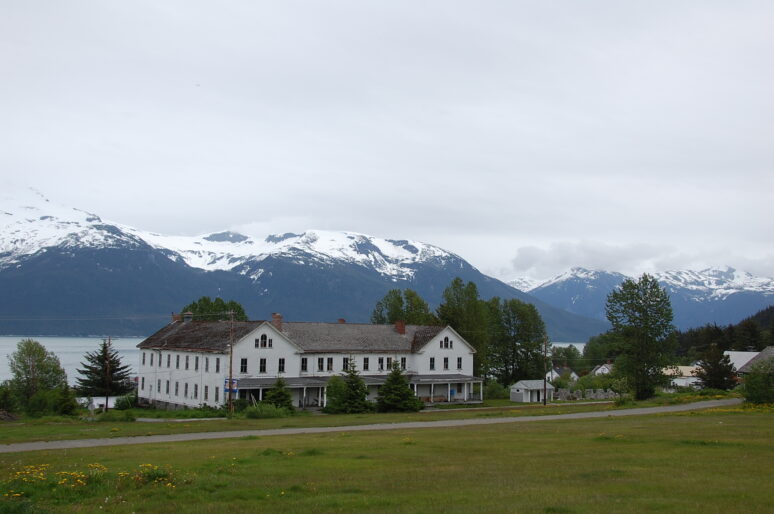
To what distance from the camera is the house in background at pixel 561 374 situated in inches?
4891

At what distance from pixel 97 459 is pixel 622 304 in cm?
6228

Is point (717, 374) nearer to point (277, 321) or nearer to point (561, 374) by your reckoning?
point (277, 321)

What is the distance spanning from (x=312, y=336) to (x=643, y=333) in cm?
3452

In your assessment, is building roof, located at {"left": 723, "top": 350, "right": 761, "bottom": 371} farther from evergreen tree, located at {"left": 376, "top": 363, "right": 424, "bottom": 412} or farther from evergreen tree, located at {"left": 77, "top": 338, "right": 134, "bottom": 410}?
evergreen tree, located at {"left": 77, "top": 338, "right": 134, "bottom": 410}

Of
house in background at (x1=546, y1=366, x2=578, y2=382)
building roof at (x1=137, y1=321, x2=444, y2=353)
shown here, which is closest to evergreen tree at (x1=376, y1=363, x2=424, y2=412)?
building roof at (x1=137, y1=321, x2=444, y2=353)

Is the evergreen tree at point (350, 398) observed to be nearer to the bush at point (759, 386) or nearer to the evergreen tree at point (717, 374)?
the bush at point (759, 386)

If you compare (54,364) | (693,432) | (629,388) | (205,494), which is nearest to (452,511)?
(205,494)

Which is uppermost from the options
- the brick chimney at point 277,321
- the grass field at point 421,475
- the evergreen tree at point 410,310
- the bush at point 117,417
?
the evergreen tree at point 410,310

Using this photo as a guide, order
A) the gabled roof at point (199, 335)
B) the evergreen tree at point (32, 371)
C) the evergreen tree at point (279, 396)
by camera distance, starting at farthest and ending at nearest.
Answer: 1. the evergreen tree at point (32, 371)
2. the gabled roof at point (199, 335)
3. the evergreen tree at point (279, 396)

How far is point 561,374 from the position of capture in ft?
491

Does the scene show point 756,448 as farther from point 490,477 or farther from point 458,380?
point 458,380

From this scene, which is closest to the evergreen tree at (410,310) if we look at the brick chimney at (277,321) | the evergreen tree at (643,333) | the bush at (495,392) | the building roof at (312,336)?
the bush at (495,392)

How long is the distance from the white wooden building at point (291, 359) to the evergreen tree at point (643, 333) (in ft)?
55.8

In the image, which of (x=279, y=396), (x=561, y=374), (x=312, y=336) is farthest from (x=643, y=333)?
(x=561, y=374)
